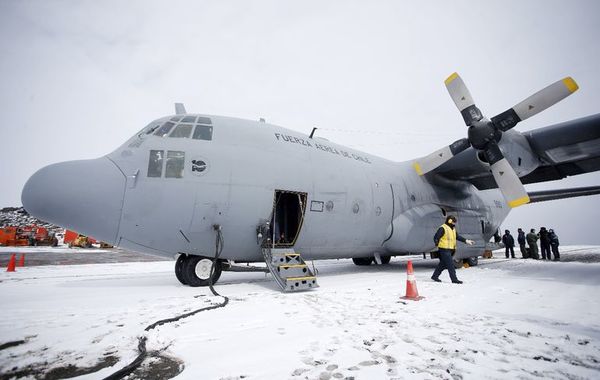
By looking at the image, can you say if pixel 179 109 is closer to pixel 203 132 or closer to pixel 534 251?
pixel 203 132

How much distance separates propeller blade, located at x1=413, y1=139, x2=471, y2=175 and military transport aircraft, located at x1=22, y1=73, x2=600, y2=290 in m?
0.04

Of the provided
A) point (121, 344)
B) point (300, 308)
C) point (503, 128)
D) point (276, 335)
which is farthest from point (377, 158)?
point (121, 344)

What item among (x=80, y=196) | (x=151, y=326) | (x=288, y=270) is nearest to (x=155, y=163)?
(x=80, y=196)

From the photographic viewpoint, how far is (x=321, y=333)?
A: 3.68 m

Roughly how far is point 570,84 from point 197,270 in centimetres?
1087

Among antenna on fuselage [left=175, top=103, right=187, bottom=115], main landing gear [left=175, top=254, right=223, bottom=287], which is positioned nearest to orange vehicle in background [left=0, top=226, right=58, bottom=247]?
antenna on fuselage [left=175, top=103, right=187, bottom=115]

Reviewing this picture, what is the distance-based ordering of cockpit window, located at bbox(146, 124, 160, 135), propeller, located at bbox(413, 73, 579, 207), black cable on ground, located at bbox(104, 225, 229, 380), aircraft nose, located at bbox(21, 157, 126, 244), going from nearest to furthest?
black cable on ground, located at bbox(104, 225, 229, 380), aircraft nose, located at bbox(21, 157, 126, 244), cockpit window, located at bbox(146, 124, 160, 135), propeller, located at bbox(413, 73, 579, 207)

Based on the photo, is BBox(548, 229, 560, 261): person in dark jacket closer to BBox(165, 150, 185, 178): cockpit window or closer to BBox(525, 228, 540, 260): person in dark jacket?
BBox(525, 228, 540, 260): person in dark jacket

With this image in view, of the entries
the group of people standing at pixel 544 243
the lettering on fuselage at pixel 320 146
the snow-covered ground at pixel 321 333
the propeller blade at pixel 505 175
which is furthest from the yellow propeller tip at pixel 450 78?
the group of people standing at pixel 544 243

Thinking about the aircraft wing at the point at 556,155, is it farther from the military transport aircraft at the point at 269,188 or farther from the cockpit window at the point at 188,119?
the cockpit window at the point at 188,119

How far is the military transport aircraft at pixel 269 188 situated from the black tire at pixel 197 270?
0.02m

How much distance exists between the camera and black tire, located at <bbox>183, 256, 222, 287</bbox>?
7.08m

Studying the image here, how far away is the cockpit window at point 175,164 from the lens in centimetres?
665

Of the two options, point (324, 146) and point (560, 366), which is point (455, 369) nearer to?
point (560, 366)
